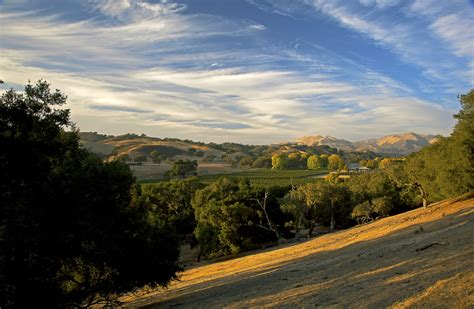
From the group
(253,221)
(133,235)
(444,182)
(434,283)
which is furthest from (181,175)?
(434,283)

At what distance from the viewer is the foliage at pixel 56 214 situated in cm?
1407

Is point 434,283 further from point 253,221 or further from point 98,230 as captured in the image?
point 253,221

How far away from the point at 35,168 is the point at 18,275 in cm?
404

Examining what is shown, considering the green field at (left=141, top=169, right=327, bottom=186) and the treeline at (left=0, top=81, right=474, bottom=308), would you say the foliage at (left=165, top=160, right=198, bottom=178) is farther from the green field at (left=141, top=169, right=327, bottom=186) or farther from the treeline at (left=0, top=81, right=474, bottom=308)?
the treeline at (left=0, top=81, right=474, bottom=308)

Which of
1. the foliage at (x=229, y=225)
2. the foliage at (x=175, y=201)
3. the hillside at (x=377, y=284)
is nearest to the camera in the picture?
the hillside at (x=377, y=284)

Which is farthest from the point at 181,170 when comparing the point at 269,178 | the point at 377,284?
the point at 377,284

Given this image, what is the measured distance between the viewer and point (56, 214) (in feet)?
51.6

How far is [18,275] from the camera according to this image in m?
14.5

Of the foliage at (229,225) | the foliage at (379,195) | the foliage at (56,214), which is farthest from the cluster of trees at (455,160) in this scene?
the foliage at (56,214)

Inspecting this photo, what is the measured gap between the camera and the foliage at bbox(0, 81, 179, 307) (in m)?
14.1

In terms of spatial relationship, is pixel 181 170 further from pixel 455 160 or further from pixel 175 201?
pixel 455 160

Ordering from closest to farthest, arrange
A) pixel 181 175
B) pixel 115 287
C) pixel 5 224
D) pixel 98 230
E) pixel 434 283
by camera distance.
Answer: pixel 434 283, pixel 5 224, pixel 98 230, pixel 115 287, pixel 181 175

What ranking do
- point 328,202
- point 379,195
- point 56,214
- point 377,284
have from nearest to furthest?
point 377,284 → point 56,214 → point 328,202 → point 379,195

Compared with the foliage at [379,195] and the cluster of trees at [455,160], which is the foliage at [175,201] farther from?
the cluster of trees at [455,160]
